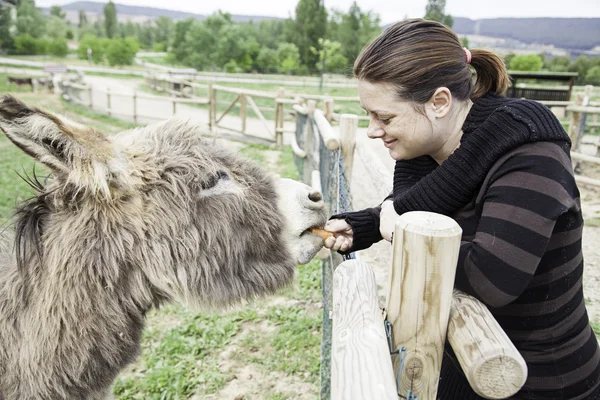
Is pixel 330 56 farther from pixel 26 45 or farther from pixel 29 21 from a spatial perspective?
pixel 29 21

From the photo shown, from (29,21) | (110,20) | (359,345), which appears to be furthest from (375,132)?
(110,20)

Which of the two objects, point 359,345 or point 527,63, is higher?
point 527,63

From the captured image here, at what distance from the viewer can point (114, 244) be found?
5.82 ft

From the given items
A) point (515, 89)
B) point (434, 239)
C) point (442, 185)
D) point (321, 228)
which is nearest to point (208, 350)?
point (321, 228)

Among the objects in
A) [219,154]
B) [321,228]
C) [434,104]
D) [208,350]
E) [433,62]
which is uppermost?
[433,62]

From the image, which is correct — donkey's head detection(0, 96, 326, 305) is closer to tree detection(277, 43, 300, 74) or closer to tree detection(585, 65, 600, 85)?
tree detection(585, 65, 600, 85)

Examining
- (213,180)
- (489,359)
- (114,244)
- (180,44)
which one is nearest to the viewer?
(489,359)

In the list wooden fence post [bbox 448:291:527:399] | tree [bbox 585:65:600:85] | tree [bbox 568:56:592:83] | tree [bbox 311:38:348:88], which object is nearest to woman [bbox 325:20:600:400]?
wooden fence post [bbox 448:291:527:399]

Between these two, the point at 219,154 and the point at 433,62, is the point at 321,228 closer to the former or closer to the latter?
the point at 219,154

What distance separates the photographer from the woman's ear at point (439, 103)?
158cm

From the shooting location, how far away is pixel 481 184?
1439 mm

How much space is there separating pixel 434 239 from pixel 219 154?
4.54 feet

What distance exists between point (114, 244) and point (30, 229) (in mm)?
362

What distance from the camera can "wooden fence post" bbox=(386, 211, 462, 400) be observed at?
102 centimetres
